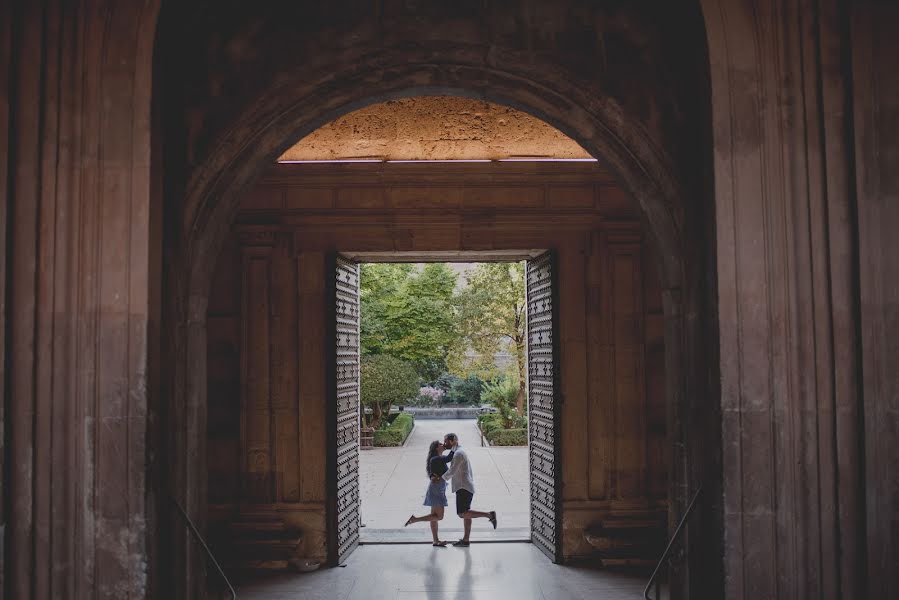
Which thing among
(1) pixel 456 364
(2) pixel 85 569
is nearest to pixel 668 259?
(2) pixel 85 569

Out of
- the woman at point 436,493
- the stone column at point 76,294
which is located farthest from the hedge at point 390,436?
the stone column at point 76,294

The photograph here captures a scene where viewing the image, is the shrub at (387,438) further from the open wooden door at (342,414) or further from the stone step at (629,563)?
the stone step at (629,563)

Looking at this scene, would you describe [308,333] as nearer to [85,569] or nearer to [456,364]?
[85,569]

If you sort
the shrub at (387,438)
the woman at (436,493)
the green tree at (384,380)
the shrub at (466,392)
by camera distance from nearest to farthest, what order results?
the woman at (436,493)
the shrub at (387,438)
the green tree at (384,380)
the shrub at (466,392)

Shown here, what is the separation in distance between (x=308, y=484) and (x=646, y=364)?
13.6ft

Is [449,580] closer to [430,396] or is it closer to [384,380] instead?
[384,380]

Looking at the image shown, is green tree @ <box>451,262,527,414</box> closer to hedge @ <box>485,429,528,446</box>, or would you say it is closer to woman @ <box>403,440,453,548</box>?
hedge @ <box>485,429,528,446</box>

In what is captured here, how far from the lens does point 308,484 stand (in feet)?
26.0

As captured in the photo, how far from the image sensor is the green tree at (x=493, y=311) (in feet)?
67.5

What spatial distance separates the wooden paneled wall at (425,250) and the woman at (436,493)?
1545mm

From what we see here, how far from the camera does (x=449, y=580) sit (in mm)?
7234

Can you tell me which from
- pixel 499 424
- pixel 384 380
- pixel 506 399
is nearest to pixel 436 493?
pixel 384 380

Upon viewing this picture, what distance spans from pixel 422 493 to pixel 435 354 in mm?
11333

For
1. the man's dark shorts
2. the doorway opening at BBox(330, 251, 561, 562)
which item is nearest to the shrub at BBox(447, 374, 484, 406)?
the doorway opening at BBox(330, 251, 561, 562)
